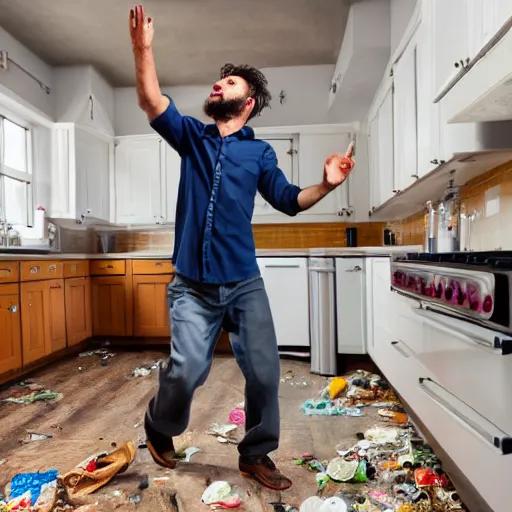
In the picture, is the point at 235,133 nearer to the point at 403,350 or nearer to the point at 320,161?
the point at 403,350

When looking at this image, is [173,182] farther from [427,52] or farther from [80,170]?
[427,52]

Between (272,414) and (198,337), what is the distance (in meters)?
0.35

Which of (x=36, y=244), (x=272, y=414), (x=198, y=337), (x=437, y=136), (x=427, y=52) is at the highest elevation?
(x=427, y=52)

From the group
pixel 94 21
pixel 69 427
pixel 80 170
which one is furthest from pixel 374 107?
pixel 69 427

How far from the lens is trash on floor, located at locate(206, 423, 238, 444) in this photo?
2051mm

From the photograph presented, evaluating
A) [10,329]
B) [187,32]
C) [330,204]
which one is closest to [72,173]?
[187,32]

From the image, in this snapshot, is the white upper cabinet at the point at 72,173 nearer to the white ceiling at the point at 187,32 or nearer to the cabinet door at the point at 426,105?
the white ceiling at the point at 187,32

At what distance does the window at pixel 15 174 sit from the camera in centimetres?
386

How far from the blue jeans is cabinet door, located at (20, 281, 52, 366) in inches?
84.0

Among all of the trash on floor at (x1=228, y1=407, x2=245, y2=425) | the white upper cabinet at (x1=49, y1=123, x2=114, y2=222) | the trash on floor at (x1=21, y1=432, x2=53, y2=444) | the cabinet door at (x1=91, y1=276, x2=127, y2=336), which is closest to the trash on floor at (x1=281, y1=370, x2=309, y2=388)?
the trash on floor at (x1=228, y1=407, x2=245, y2=425)

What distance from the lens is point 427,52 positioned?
7.43 ft

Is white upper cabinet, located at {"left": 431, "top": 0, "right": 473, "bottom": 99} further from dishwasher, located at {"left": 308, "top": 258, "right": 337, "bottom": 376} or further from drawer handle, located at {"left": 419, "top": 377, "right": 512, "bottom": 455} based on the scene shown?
dishwasher, located at {"left": 308, "top": 258, "right": 337, "bottom": 376}

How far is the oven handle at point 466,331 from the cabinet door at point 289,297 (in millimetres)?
2064

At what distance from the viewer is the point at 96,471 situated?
1.65m
